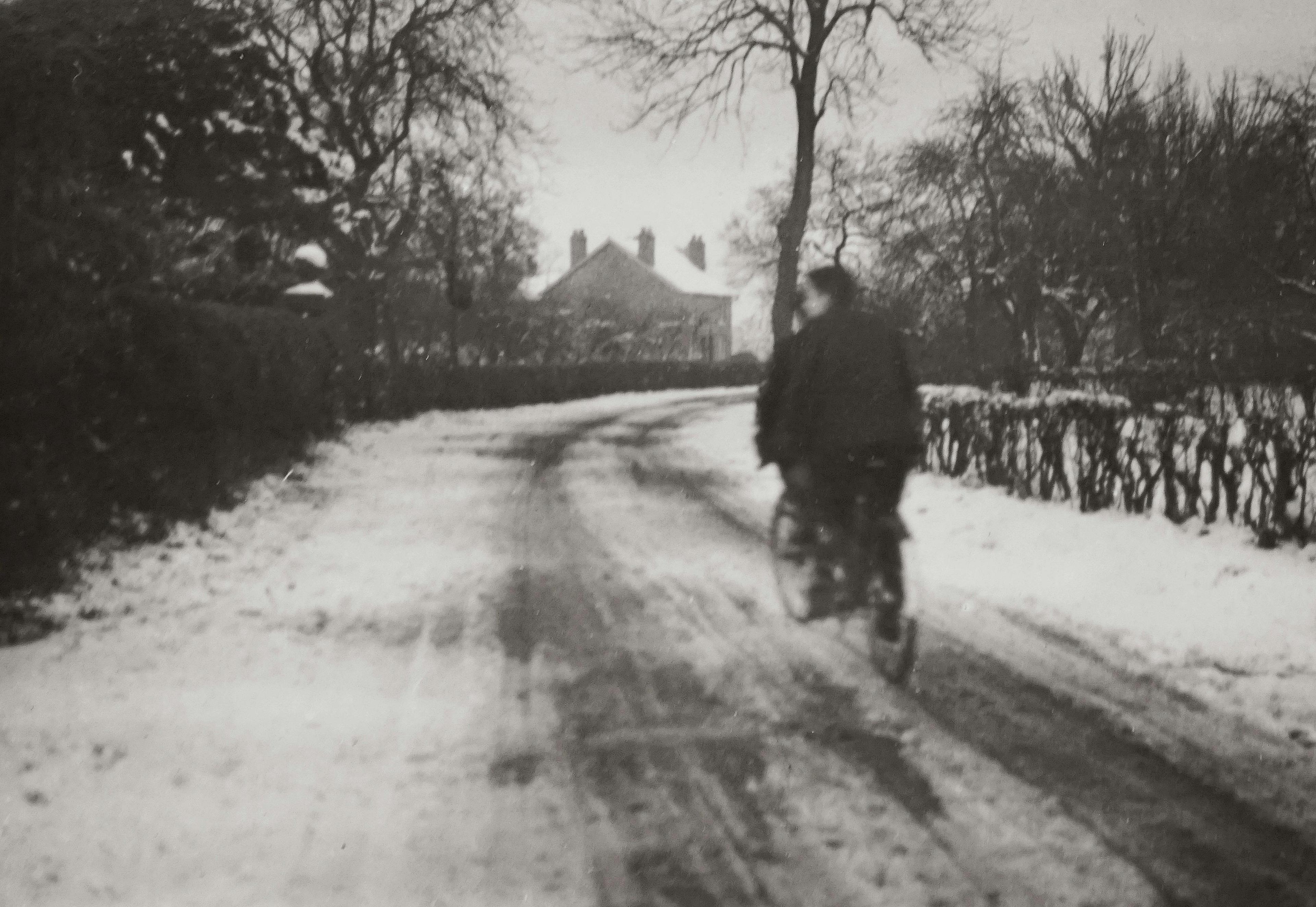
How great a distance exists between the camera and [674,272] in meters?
80.1

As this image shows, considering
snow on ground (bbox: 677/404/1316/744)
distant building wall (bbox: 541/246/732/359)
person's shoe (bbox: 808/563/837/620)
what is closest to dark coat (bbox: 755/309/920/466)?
person's shoe (bbox: 808/563/837/620)

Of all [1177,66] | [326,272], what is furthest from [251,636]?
[1177,66]

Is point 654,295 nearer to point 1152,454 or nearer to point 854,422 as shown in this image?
point 1152,454

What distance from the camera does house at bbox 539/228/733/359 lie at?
69.9 meters

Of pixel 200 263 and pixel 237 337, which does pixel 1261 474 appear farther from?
pixel 200 263

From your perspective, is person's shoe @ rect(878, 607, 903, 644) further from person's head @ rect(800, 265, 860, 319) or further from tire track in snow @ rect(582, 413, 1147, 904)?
person's head @ rect(800, 265, 860, 319)

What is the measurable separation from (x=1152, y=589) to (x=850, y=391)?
9.78 feet

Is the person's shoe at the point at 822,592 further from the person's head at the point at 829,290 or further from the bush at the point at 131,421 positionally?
the bush at the point at 131,421

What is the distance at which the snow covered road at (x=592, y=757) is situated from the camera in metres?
3.57

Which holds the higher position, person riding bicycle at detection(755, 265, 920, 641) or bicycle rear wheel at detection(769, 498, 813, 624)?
person riding bicycle at detection(755, 265, 920, 641)

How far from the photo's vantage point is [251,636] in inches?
259

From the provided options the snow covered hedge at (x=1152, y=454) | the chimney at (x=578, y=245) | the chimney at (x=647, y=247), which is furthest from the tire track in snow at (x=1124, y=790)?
the chimney at (x=578, y=245)

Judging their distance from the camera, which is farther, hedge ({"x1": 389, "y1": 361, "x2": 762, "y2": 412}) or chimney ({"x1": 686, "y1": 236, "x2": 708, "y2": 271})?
chimney ({"x1": 686, "y1": 236, "x2": 708, "y2": 271})

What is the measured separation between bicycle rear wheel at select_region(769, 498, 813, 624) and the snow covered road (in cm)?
14
